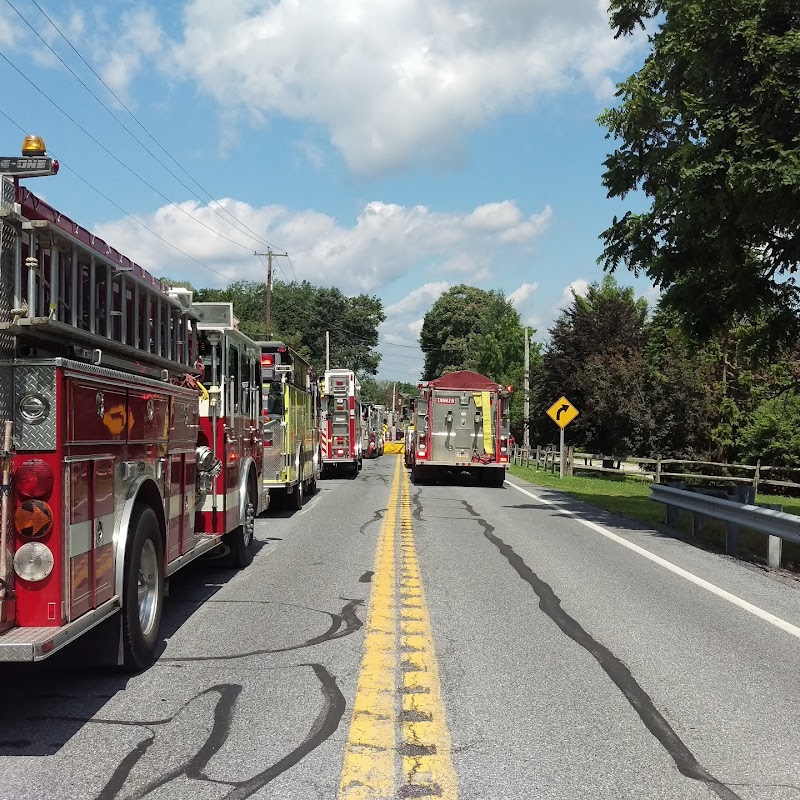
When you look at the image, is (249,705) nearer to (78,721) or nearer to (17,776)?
(78,721)

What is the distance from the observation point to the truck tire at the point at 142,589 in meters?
5.12

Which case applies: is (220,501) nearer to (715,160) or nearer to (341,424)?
(715,160)

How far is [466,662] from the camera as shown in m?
5.77

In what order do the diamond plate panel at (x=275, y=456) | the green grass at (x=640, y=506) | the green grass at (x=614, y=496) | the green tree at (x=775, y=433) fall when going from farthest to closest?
1. the green tree at (x=775, y=433)
2. the green grass at (x=614, y=496)
3. the diamond plate panel at (x=275, y=456)
4. the green grass at (x=640, y=506)

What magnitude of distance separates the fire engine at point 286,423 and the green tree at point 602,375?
674 inches

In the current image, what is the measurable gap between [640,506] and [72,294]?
16.4m

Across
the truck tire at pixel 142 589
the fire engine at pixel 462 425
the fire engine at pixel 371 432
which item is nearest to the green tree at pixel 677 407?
the fire engine at pixel 462 425

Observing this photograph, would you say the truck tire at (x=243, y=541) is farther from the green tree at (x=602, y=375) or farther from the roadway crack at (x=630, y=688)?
the green tree at (x=602, y=375)

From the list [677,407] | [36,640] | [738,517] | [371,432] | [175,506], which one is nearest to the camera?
[36,640]

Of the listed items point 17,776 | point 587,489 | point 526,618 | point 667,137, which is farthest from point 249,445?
point 587,489

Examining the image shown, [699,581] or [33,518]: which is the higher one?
[33,518]

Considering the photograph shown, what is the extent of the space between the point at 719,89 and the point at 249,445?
812 centimetres

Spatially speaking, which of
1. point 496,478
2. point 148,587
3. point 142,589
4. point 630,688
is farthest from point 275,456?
point 496,478

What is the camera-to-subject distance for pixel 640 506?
19.1 metres
